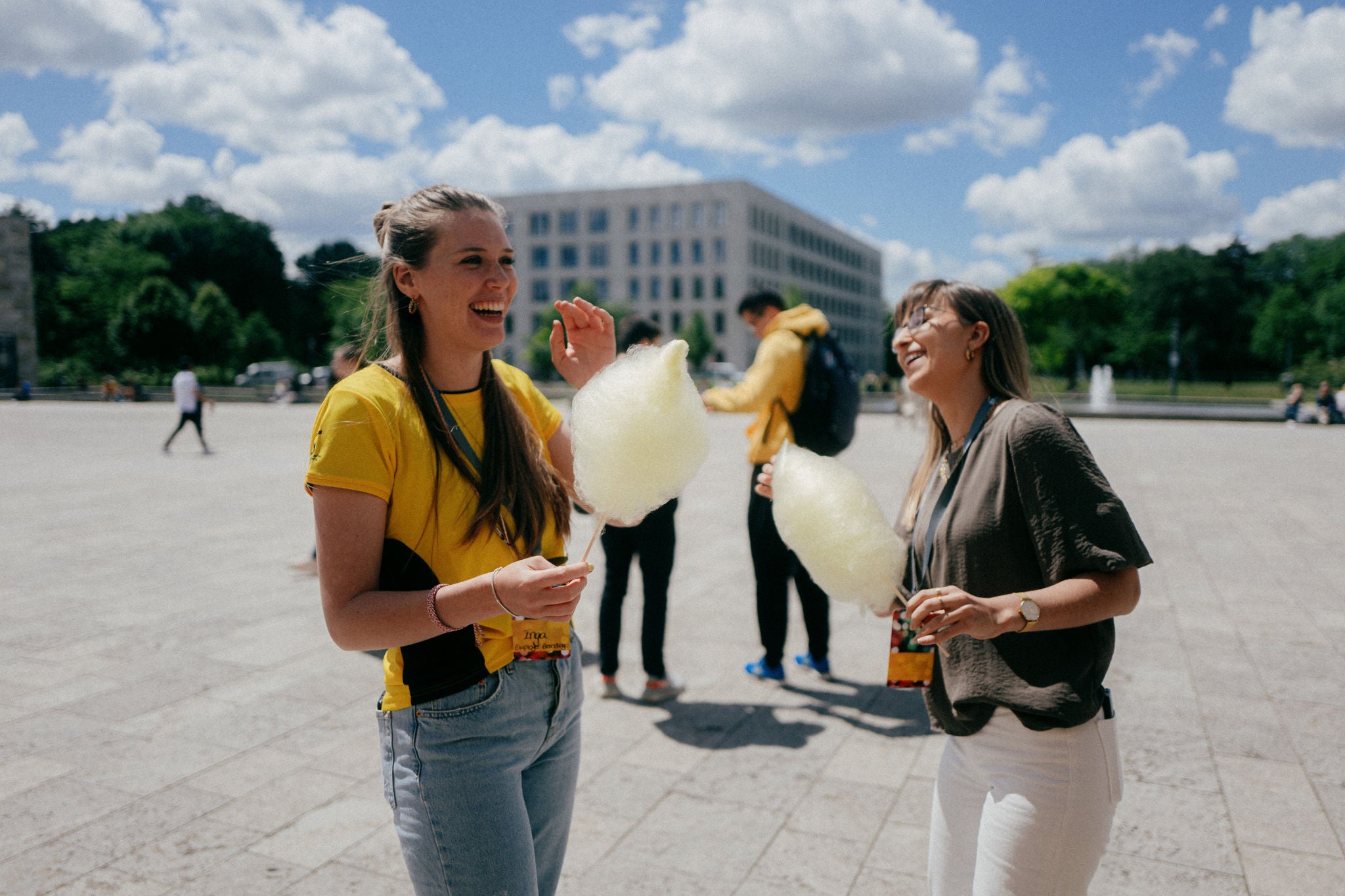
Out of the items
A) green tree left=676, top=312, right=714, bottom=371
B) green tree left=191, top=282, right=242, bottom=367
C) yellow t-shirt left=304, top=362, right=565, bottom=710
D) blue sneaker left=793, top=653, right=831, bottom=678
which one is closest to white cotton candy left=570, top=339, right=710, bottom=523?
yellow t-shirt left=304, top=362, right=565, bottom=710

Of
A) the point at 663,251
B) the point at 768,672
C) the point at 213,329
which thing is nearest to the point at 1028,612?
the point at 768,672

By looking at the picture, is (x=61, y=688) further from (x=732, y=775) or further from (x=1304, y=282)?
(x=1304, y=282)

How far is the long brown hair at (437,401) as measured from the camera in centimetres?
166

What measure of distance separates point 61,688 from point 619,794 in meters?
3.35

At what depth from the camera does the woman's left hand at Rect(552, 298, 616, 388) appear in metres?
2.12

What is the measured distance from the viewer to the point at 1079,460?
1746 millimetres

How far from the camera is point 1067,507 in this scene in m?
1.74

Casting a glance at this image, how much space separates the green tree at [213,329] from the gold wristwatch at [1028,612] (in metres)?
59.9

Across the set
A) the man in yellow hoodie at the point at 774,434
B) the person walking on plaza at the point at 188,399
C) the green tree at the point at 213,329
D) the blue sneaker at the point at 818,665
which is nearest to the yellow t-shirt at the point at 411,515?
the man in yellow hoodie at the point at 774,434

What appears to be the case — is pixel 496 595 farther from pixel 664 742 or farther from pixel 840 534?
pixel 664 742

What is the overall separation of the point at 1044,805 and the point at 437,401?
151 centimetres

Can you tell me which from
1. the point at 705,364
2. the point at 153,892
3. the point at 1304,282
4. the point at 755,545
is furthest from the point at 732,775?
the point at 1304,282

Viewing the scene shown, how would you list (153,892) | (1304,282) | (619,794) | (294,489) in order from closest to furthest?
(153,892) < (619,794) < (294,489) < (1304,282)

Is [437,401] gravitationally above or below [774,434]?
above
